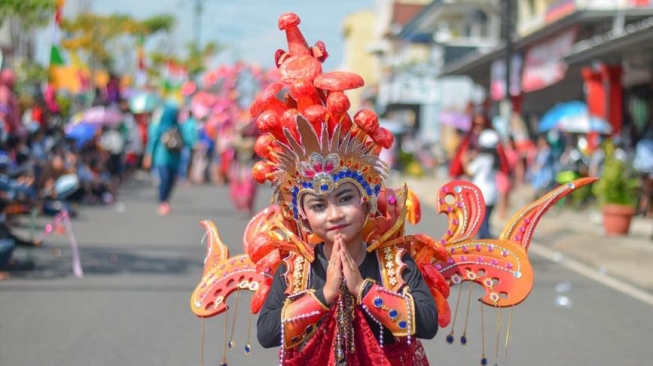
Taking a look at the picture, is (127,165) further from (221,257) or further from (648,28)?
(221,257)

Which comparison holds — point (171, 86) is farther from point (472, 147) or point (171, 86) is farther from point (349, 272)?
point (349, 272)

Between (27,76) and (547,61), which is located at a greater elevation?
(547,61)

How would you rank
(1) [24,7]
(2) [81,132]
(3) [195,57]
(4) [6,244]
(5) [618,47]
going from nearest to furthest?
(4) [6,244] < (1) [24,7] < (5) [618,47] < (2) [81,132] < (3) [195,57]

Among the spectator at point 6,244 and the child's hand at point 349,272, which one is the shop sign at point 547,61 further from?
the child's hand at point 349,272

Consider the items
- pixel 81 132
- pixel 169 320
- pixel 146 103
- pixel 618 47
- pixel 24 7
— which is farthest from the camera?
pixel 146 103

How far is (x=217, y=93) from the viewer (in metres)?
36.6

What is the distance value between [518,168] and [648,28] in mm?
11192

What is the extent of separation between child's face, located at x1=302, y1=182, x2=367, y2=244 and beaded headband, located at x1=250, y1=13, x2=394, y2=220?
3 cm

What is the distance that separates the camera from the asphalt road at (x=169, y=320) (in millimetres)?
7391

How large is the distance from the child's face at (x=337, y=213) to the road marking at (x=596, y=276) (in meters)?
6.78

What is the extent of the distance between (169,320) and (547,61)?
22.5m

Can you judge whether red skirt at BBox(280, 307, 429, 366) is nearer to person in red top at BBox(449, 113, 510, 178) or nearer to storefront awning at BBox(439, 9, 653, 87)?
person in red top at BBox(449, 113, 510, 178)

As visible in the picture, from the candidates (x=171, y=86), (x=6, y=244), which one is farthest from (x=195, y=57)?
(x=6, y=244)

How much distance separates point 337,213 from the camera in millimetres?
3781
